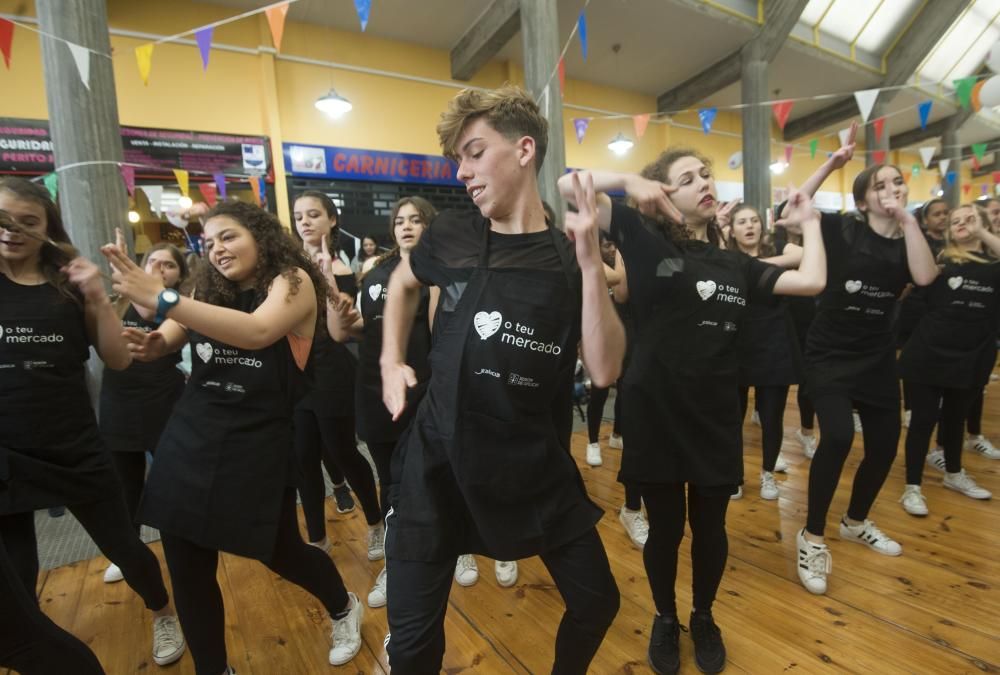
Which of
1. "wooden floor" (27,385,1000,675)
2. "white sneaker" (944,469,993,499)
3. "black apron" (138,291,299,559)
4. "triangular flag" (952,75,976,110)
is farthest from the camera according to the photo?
"triangular flag" (952,75,976,110)

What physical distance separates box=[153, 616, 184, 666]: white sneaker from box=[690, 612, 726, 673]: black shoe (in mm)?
1804

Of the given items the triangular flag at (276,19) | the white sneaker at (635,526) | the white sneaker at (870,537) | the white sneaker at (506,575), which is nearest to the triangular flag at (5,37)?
the triangular flag at (276,19)

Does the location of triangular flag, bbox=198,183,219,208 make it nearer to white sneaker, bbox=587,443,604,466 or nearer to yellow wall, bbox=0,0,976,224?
yellow wall, bbox=0,0,976,224

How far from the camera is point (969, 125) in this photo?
13555 mm

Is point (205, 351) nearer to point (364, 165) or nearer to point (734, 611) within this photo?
point (734, 611)

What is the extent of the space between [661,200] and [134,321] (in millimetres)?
2456

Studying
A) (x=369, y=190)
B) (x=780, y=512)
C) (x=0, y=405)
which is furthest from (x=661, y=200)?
(x=369, y=190)

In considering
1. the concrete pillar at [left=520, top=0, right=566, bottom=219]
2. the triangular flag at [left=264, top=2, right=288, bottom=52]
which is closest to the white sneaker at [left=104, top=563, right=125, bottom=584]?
the triangular flag at [left=264, top=2, right=288, bottom=52]

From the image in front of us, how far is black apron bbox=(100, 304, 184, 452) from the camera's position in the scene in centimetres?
225

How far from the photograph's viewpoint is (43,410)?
1.51 metres

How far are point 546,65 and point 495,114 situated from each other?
541 centimetres

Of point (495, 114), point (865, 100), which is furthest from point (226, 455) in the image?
point (865, 100)

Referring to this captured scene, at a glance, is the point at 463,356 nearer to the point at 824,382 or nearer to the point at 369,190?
the point at 824,382

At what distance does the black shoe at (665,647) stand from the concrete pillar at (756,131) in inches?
335
